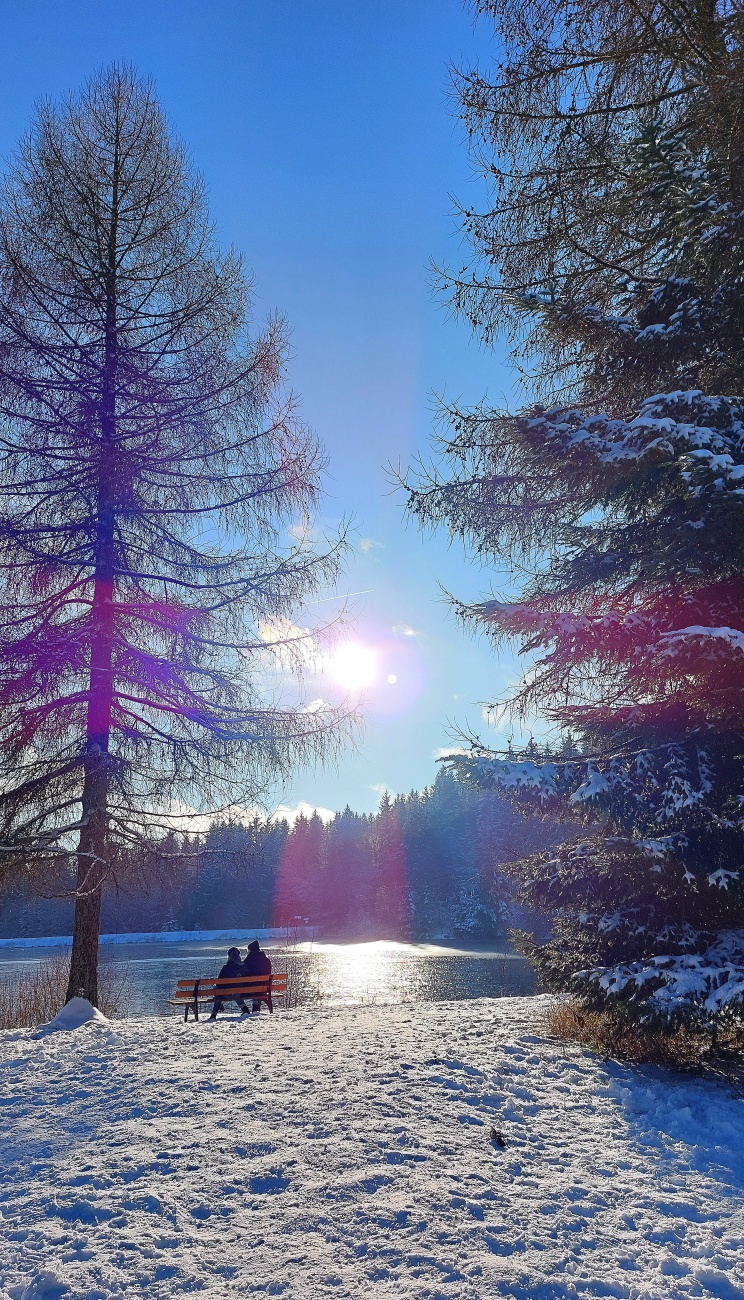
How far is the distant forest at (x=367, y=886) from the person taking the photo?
213 feet

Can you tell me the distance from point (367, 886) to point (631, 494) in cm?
7041

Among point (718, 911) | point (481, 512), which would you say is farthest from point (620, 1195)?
point (481, 512)

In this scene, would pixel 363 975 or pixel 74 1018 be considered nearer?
pixel 74 1018

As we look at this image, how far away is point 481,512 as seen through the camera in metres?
7.48

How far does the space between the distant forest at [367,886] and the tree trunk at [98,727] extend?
53258 millimetres

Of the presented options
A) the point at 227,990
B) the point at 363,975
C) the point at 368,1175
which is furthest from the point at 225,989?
the point at 363,975

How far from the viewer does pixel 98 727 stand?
9.02m

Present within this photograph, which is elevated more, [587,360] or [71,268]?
[71,268]

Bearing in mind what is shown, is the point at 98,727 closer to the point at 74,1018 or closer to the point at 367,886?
the point at 74,1018

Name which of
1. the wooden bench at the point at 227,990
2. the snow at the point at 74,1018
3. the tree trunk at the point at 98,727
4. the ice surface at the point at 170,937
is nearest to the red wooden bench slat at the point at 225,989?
the wooden bench at the point at 227,990

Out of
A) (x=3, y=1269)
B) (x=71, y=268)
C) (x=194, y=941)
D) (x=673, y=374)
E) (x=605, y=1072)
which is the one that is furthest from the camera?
(x=194, y=941)

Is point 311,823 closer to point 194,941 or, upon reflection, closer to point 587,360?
point 194,941

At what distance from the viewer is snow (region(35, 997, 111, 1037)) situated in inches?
320

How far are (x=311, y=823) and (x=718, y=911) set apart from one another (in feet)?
252
